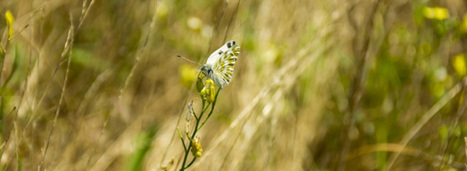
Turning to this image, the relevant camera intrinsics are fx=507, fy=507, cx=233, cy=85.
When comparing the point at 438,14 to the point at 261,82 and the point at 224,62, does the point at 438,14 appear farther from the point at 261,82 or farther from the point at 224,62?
the point at 224,62

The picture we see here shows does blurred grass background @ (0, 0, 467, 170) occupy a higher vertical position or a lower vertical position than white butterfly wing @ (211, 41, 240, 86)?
higher

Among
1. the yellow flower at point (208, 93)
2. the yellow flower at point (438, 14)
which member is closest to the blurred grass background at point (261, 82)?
the yellow flower at point (438, 14)

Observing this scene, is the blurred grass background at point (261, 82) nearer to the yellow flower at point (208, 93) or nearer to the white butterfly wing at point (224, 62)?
the white butterfly wing at point (224, 62)

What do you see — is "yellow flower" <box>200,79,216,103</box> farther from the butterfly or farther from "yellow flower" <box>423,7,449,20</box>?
"yellow flower" <box>423,7,449,20</box>

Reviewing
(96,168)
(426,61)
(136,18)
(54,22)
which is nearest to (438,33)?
(426,61)

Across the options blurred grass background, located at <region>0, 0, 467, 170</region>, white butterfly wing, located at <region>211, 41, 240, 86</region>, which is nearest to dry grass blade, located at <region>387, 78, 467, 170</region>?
blurred grass background, located at <region>0, 0, 467, 170</region>

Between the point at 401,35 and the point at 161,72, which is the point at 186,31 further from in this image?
the point at 401,35

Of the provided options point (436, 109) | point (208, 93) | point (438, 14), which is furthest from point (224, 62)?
point (438, 14)
